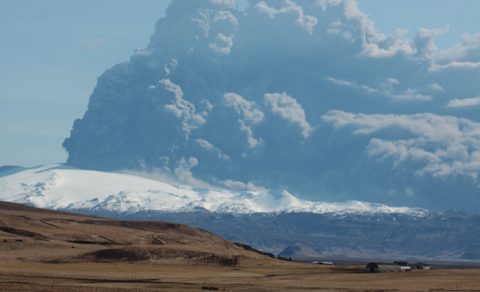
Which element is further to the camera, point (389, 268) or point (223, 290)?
point (389, 268)

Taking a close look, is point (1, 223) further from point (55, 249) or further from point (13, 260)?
point (13, 260)

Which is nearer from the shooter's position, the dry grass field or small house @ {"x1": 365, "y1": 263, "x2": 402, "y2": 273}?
the dry grass field

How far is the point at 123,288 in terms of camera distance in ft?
306

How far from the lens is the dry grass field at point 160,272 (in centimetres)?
9906

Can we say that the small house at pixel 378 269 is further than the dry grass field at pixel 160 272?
Yes

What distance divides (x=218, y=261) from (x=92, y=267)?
2338 cm

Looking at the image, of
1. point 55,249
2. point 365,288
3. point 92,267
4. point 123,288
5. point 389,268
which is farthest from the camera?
point 55,249

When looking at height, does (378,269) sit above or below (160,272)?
above

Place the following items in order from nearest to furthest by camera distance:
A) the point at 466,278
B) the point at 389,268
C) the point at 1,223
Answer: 1. the point at 466,278
2. the point at 389,268
3. the point at 1,223

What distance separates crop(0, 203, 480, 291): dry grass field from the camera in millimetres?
99062

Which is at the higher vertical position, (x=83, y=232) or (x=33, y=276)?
(x=83, y=232)

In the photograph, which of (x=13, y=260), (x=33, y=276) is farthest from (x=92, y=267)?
(x=33, y=276)

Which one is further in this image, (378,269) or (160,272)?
(378,269)

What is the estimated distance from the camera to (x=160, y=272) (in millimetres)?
124688
